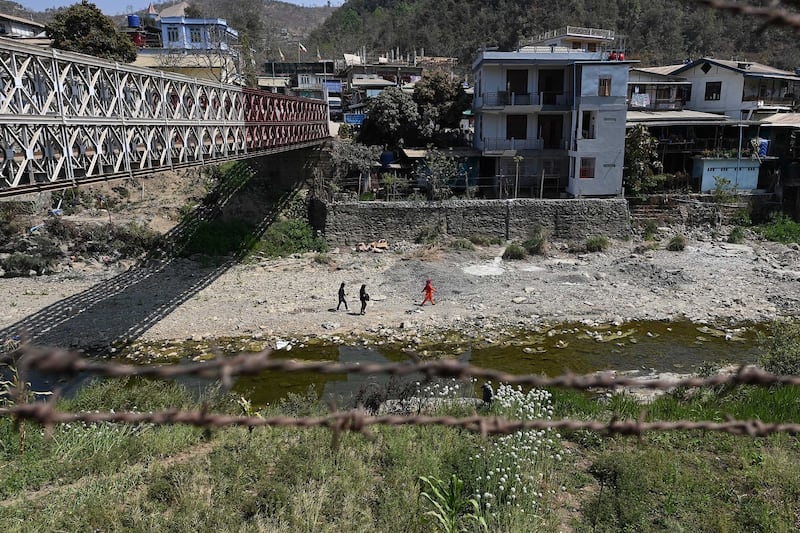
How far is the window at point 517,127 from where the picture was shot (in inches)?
1091

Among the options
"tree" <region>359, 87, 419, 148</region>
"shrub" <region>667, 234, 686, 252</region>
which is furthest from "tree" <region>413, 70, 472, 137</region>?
"shrub" <region>667, 234, 686, 252</region>

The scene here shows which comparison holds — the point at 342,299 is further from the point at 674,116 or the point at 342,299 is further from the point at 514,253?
the point at 674,116

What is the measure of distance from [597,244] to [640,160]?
5447 millimetres

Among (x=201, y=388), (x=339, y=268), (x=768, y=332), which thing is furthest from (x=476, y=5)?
(x=201, y=388)

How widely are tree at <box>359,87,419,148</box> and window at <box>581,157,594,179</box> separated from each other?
9239 mm

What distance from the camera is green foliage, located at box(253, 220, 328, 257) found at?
81.4 ft

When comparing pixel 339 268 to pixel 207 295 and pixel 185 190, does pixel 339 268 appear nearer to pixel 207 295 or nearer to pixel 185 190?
pixel 207 295

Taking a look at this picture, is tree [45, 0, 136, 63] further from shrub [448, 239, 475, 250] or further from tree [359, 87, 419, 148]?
shrub [448, 239, 475, 250]

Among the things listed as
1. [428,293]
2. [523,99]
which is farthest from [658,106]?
[428,293]

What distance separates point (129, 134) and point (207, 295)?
8.82 meters

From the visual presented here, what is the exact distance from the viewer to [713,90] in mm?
31672

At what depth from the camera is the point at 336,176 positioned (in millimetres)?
27734

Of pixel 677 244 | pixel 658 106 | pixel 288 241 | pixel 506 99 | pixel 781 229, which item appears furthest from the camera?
pixel 658 106

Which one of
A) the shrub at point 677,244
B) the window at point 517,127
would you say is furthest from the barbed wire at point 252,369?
the window at point 517,127
